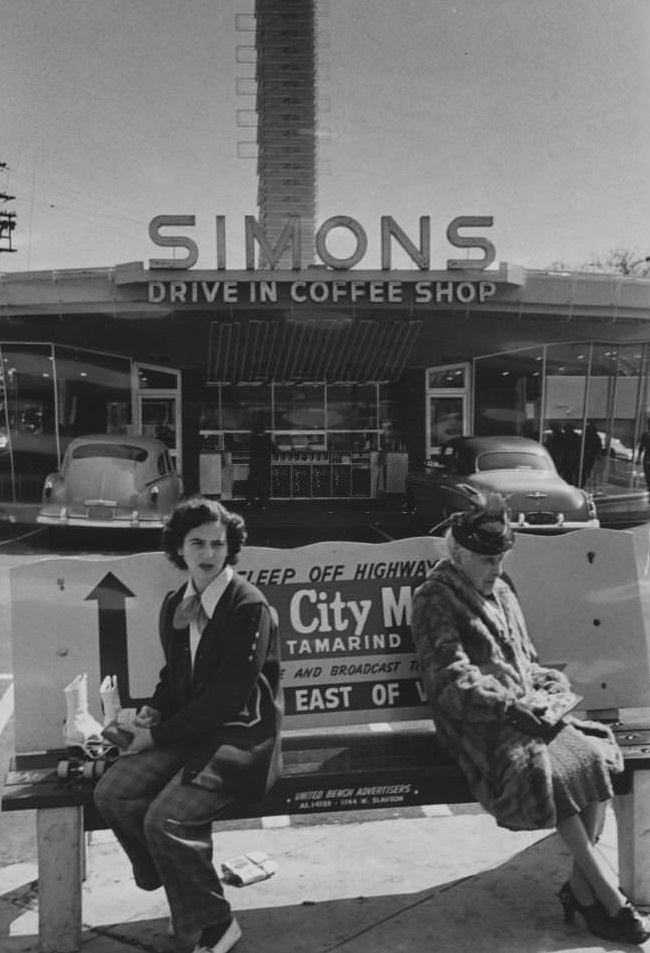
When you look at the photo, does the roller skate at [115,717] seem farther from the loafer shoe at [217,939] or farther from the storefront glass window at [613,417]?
the storefront glass window at [613,417]

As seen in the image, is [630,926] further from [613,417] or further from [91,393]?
[91,393]

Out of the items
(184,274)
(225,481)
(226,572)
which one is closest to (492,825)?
(226,572)

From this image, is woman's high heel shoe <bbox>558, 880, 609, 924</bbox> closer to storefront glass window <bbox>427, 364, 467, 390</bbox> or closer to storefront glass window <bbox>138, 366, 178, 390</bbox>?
storefront glass window <bbox>138, 366, 178, 390</bbox>

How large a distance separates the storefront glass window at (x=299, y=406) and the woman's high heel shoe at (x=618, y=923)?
2295 centimetres

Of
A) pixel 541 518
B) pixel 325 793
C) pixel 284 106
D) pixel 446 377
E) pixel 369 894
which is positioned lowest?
pixel 541 518

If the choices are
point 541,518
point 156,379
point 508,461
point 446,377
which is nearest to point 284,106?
point 446,377

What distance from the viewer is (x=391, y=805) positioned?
3297 mm

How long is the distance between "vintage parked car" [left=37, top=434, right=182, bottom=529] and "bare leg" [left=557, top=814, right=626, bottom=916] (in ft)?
39.7

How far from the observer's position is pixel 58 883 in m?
3.06

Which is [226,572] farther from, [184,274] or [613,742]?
[184,274]

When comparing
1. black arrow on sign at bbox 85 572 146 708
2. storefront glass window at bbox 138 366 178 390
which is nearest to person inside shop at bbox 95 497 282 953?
black arrow on sign at bbox 85 572 146 708

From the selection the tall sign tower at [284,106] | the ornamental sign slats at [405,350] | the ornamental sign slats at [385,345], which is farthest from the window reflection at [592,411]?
the tall sign tower at [284,106]

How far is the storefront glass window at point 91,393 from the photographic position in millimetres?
22516

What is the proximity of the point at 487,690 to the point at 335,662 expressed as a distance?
2.52 ft
